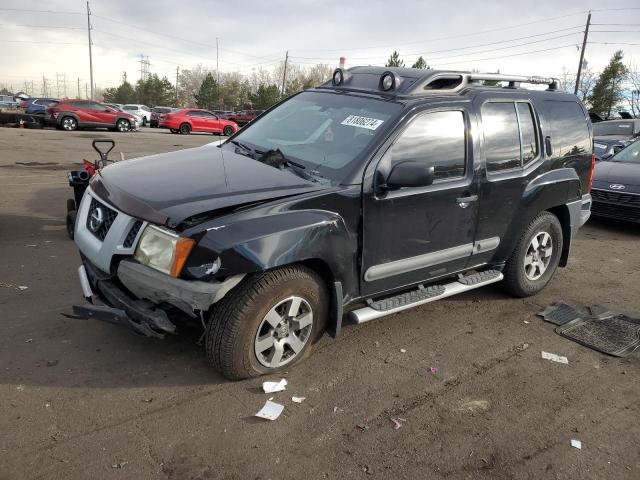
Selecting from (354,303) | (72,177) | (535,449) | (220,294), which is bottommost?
(535,449)

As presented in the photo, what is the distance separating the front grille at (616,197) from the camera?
7.86 meters

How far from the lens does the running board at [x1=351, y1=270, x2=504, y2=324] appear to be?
141 inches

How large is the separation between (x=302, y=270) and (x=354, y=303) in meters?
0.57

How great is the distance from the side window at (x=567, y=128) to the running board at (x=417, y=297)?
4.74 feet

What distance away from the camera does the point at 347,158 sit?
3.56 meters

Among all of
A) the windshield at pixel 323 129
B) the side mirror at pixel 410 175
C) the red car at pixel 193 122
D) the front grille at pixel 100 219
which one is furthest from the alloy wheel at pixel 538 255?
the red car at pixel 193 122

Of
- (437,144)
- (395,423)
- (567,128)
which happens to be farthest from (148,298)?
(567,128)

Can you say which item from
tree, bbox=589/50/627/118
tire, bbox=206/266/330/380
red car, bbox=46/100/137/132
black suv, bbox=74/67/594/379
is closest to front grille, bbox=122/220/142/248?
black suv, bbox=74/67/594/379

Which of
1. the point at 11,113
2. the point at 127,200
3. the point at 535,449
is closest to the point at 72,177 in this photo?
the point at 127,200

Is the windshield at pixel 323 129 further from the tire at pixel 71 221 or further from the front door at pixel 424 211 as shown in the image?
the tire at pixel 71 221

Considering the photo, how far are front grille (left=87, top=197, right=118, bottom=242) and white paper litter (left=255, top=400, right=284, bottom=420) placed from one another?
147 cm

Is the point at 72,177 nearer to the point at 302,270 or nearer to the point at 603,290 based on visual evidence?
the point at 302,270

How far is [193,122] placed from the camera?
30094mm

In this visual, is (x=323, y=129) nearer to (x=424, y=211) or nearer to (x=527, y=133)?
(x=424, y=211)
